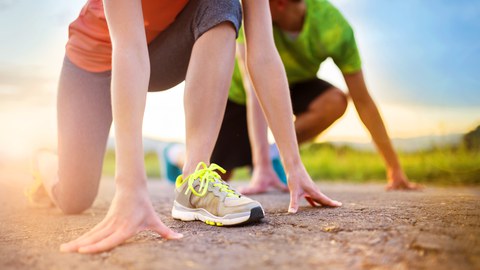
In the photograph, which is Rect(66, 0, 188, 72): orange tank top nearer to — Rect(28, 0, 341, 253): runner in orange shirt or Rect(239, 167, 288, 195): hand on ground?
Rect(28, 0, 341, 253): runner in orange shirt

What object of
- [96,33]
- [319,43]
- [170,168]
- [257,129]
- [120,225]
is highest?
[319,43]

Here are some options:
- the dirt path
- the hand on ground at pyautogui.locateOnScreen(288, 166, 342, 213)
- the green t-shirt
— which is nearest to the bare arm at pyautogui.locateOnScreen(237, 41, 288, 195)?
the green t-shirt

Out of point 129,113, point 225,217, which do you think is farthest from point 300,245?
point 129,113

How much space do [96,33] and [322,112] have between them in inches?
76.7

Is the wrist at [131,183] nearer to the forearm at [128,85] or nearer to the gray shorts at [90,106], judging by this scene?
the forearm at [128,85]

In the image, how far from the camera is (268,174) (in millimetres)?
3699

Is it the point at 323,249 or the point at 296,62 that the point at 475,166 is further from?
the point at 323,249

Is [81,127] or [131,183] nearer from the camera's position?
[131,183]

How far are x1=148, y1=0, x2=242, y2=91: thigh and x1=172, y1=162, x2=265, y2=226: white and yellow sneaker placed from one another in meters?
0.55

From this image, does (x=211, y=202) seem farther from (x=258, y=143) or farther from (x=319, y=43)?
(x=319, y=43)

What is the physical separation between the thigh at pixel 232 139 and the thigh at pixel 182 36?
1634 millimetres

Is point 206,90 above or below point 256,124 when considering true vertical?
above

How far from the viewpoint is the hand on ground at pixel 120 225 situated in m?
1.44

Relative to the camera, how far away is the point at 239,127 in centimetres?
425
